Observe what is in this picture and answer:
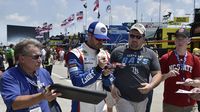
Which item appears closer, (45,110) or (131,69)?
(45,110)

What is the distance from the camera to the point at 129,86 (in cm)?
558

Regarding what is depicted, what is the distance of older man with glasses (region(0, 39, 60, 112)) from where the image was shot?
3521mm

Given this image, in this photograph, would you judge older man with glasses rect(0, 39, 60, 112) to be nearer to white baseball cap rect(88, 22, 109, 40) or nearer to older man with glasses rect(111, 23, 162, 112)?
white baseball cap rect(88, 22, 109, 40)

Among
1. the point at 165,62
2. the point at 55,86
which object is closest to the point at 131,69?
the point at 165,62

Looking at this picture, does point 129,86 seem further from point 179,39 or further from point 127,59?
point 179,39

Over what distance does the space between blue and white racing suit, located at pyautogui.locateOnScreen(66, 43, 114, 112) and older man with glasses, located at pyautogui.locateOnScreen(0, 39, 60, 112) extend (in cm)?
80

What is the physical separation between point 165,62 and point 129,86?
741 millimetres

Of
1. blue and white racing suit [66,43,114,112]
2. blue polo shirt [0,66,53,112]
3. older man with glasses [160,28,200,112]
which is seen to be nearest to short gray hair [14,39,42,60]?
blue polo shirt [0,66,53,112]

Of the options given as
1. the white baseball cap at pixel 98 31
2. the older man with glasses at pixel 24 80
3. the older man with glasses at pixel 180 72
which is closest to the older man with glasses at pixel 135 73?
the older man with glasses at pixel 180 72

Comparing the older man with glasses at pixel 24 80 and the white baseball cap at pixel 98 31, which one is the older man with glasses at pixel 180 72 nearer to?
the white baseball cap at pixel 98 31

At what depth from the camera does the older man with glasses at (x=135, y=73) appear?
5.53 m

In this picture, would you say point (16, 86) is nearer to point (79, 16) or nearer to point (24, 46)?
point (24, 46)

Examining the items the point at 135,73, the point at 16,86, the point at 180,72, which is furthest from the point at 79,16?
the point at 16,86

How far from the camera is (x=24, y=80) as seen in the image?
3.66m
